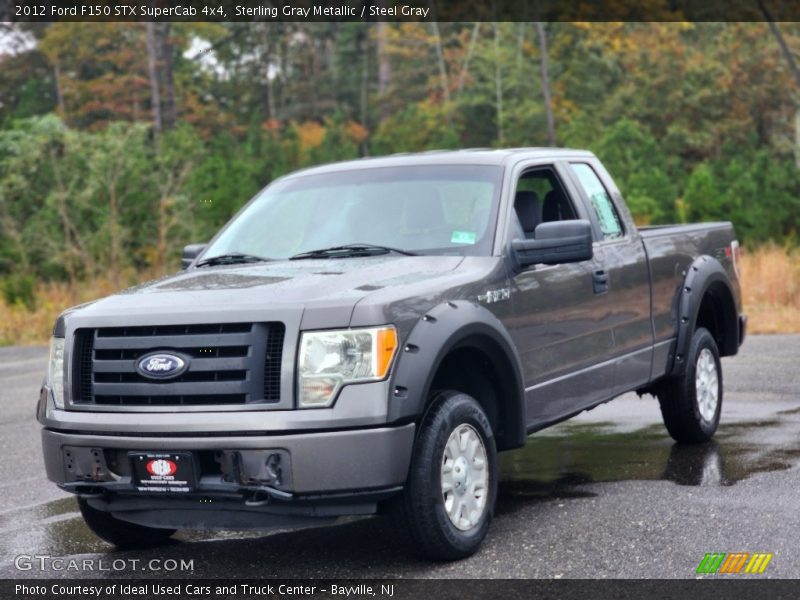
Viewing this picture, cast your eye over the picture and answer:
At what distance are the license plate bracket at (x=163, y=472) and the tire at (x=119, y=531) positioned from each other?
2.28 ft

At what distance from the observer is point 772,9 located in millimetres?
36812

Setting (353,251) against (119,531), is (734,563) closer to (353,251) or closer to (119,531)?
(353,251)

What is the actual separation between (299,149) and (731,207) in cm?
→ 1466

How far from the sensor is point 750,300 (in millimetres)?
18891

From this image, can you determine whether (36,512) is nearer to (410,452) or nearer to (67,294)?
(410,452)

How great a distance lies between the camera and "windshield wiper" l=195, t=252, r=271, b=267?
265 inches

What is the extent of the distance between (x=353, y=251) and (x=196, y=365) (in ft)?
4.67

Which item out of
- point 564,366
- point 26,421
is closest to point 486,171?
point 564,366

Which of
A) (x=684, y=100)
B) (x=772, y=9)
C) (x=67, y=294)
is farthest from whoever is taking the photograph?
(x=684, y=100)

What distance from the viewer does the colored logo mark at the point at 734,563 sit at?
547cm

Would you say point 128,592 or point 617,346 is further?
point 617,346
